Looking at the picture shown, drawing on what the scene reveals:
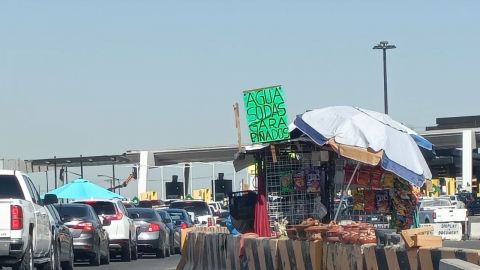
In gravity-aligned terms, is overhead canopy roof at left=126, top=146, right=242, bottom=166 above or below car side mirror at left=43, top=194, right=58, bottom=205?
above

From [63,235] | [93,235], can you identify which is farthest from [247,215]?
[93,235]

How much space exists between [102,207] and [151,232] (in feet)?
8.02

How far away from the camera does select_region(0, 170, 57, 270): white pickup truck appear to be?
17697mm

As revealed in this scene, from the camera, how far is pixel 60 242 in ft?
72.3

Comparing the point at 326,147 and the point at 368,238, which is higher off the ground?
Answer: the point at 326,147

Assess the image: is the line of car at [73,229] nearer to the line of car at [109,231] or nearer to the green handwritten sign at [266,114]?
the line of car at [109,231]

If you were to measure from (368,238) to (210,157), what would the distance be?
231 ft

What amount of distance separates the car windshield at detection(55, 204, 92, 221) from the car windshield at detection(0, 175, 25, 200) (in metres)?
7.48

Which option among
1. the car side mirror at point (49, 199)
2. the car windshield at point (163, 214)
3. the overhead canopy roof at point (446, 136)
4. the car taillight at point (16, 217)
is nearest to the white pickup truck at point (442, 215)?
the car windshield at point (163, 214)

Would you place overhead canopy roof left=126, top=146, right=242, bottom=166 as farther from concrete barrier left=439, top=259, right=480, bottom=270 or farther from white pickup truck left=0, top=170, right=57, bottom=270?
concrete barrier left=439, top=259, right=480, bottom=270

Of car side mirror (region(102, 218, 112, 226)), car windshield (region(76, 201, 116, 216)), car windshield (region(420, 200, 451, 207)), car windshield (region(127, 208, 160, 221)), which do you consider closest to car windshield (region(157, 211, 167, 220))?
car windshield (region(127, 208, 160, 221))

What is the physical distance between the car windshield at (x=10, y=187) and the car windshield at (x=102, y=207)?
11041mm

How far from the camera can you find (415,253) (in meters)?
8.80

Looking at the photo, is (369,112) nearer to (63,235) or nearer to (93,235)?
(63,235)
